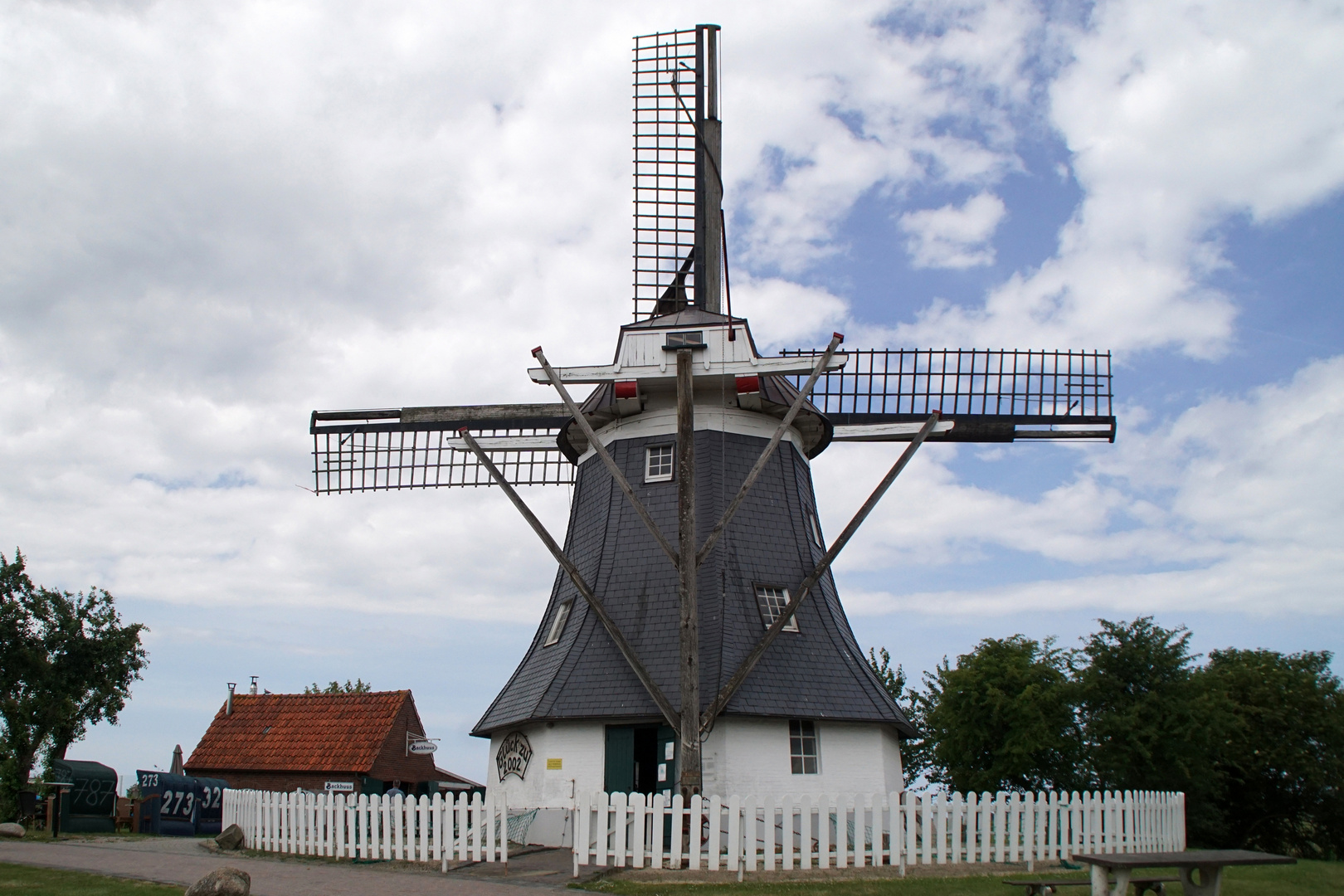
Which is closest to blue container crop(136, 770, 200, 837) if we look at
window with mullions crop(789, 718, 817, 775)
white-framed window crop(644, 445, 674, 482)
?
white-framed window crop(644, 445, 674, 482)

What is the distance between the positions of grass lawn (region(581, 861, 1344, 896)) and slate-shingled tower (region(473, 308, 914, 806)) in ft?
12.5

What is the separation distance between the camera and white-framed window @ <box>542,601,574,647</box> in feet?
56.9

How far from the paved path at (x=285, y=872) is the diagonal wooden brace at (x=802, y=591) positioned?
9.59 ft

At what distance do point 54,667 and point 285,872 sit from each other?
18.8 meters

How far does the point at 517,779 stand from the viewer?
1619 centimetres

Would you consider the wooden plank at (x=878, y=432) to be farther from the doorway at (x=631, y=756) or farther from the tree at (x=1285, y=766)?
the tree at (x=1285, y=766)

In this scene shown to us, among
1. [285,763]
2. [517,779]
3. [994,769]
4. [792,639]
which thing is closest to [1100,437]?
[994,769]

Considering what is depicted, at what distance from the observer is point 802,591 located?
Answer: 14977 mm

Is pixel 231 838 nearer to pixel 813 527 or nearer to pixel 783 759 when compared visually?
pixel 783 759

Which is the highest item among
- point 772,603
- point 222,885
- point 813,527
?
point 813,527

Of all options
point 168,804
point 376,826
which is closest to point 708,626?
point 376,826

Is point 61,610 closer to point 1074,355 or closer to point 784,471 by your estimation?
point 784,471

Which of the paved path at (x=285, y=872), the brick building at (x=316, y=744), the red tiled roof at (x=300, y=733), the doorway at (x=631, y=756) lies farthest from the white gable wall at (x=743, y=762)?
the red tiled roof at (x=300, y=733)

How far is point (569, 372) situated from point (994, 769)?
9814 millimetres
